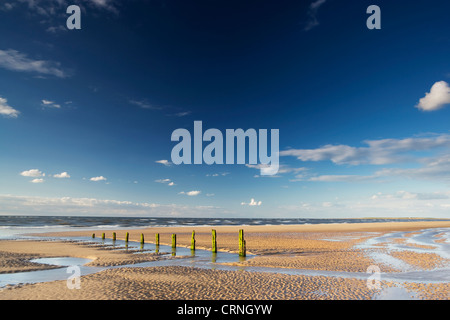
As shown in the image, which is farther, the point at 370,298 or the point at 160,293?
the point at 160,293

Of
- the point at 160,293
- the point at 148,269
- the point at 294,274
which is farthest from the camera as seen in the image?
the point at 148,269

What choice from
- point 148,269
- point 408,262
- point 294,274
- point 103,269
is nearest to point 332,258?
point 408,262

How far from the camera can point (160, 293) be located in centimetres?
1296

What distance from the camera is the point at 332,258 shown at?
22.4 metres
